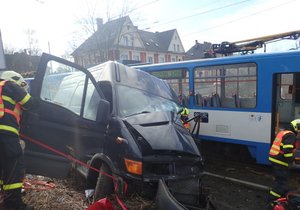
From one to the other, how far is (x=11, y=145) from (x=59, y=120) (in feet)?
2.49

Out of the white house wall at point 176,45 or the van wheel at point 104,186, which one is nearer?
the van wheel at point 104,186

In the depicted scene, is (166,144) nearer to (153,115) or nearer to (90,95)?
(153,115)

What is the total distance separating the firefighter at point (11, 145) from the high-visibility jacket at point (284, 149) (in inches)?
148

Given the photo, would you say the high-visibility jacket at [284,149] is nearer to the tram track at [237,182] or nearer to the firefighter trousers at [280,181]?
the firefighter trousers at [280,181]

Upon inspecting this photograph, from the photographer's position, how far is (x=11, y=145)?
3.30 metres

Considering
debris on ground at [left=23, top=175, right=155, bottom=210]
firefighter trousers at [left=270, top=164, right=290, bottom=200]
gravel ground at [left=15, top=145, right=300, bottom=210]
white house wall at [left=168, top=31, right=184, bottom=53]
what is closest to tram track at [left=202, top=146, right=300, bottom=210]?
gravel ground at [left=15, top=145, right=300, bottom=210]

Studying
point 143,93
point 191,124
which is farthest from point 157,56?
point 143,93

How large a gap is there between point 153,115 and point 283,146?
224 cm

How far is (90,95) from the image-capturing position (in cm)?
429

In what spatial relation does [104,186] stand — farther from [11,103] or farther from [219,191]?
[219,191]

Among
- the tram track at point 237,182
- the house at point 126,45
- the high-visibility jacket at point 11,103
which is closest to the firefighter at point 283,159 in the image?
the tram track at point 237,182

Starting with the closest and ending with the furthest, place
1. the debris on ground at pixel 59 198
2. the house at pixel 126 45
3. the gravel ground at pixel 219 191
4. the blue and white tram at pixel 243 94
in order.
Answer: the debris on ground at pixel 59 198, the gravel ground at pixel 219 191, the blue and white tram at pixel 243 94, the house at pixel 126 45

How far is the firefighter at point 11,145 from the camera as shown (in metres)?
3.28

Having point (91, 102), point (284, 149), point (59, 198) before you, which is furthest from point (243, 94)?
point (59, 198)
